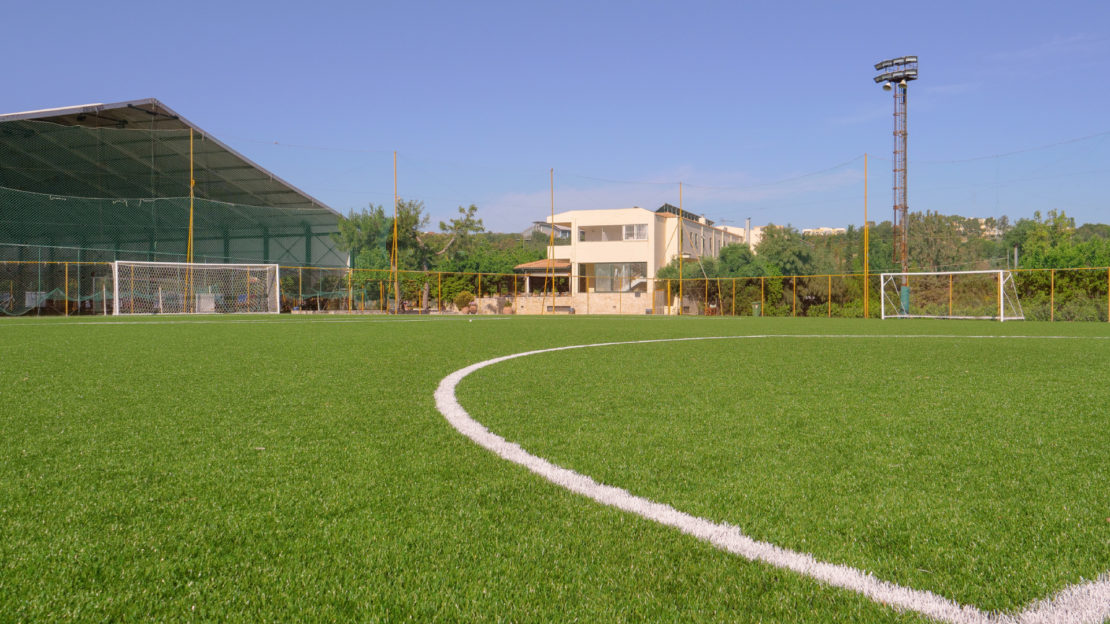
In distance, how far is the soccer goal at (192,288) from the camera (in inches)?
848

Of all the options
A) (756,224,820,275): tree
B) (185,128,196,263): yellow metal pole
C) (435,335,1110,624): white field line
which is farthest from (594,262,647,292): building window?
(435,335,1110,624): white field line

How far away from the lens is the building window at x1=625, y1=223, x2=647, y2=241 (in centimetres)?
4547

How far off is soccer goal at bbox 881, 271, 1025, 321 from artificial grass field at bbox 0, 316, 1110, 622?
19.8m

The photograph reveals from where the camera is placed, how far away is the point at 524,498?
217 cm

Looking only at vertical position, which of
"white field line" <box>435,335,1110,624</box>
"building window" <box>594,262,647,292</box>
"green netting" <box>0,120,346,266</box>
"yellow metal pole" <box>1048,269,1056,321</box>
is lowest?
"white field line" <box>435,335,1110,624</box>

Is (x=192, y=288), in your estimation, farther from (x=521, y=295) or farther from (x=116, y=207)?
(x=521, y=295)

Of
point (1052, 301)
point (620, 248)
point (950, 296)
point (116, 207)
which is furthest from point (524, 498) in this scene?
point (620, 248)

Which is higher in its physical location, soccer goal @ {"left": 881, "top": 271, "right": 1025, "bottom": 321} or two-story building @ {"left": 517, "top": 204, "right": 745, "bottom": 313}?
two-story building @ {"left": 517, "top": 204, "right": 745, "bottom": 313}

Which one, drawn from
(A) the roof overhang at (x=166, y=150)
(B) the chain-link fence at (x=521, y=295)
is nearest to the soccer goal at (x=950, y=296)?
(B) the chain-link fence at (x=521, y=295)

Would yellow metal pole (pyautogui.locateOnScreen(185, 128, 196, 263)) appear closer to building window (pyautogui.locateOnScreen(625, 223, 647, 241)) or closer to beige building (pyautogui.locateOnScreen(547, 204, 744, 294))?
beige building (pyautogui.locateOnScreen(547, 204, 744, 294))

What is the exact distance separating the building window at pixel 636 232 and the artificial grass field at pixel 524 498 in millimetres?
41271

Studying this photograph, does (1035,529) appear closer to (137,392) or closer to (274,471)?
(274,471)

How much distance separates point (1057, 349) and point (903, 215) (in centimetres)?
2632

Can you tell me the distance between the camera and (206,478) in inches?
93.3
